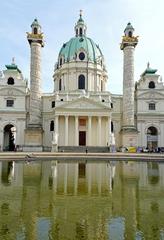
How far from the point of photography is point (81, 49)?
74688 mm

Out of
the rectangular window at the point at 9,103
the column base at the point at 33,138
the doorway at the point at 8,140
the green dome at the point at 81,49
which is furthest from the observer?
the green dome at the point at 81,49

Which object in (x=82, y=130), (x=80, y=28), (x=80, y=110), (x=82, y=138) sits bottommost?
(x=82, y=138)

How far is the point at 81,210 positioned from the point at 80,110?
5166 cm

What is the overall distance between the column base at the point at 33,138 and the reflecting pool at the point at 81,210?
4352cm

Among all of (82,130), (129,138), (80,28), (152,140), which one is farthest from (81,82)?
(152,140)

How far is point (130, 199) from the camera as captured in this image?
41.1 ft

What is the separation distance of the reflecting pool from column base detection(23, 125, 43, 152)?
43521mm

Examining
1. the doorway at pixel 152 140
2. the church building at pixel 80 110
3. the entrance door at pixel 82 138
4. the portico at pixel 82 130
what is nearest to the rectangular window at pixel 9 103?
the church building at pixel 80 110

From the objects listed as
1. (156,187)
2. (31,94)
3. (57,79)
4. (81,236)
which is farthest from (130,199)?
(57,79)

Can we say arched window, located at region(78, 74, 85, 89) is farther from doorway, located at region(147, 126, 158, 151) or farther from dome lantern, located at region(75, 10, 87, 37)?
doorway, located at region(147, 126, 158, 151)

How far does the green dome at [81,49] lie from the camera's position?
74.8 metres

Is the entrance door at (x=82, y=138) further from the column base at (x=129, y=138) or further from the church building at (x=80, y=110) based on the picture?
the column base at (x=129, y=138)

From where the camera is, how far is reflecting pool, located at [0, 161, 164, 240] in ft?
26.5

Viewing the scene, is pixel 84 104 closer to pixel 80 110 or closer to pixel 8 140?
pixel 80 110
